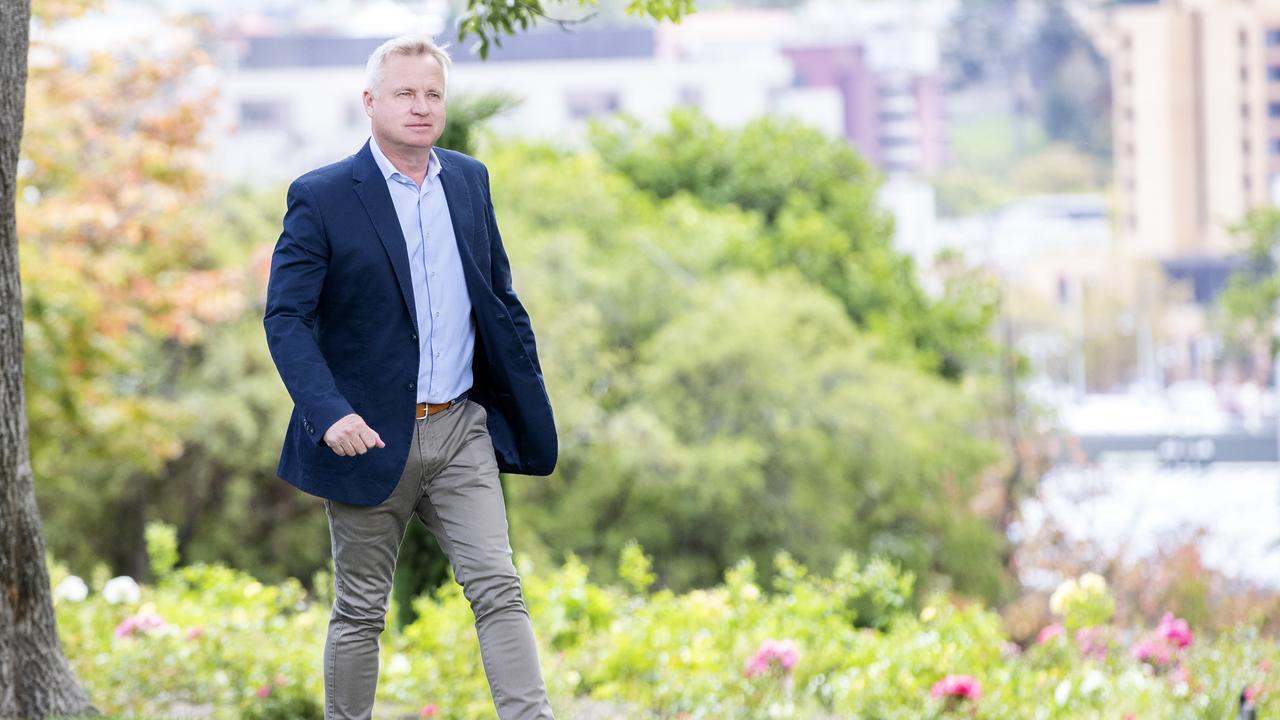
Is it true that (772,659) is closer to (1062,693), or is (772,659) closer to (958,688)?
(958,688)

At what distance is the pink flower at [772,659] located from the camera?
5.41 metres

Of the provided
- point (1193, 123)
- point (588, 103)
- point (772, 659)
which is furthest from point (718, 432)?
point (1193, 123)

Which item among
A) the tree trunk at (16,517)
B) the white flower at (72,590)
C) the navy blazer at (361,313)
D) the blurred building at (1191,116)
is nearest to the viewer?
the navy blazer at (361,313)

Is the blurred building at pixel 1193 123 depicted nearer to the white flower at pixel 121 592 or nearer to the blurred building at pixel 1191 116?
the blurred building at pixel 1191 116

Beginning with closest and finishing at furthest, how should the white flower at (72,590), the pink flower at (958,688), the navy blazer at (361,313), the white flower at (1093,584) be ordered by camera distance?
the navy blazer at (361,313)
the pink flower at (958,688)
the white flower at (1093,584)
the white flower at (72,590)

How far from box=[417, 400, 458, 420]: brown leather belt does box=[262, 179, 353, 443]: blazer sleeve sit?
22 centimetres

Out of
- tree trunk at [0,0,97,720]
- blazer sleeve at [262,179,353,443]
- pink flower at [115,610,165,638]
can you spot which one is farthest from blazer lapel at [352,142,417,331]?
pink flower at [115,610,165,638]

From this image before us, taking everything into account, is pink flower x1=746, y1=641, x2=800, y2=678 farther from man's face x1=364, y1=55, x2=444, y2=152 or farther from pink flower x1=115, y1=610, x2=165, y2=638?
man's face x1=364, y1=55, x2=444, y2=152

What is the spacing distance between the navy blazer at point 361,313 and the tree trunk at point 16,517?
1.19m

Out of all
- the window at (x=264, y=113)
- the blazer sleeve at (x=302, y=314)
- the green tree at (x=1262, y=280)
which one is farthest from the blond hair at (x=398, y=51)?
the window at (x=264, y=113)

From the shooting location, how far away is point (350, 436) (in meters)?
3.19

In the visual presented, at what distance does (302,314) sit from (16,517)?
4.97ft

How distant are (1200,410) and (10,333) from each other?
81970 mm

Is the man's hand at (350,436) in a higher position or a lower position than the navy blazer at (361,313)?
lower
